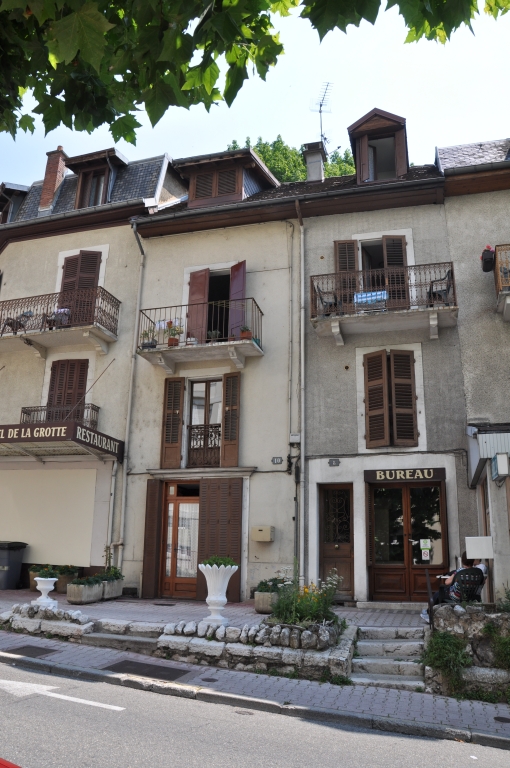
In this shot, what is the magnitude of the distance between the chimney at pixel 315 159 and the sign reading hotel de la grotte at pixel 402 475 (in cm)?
897

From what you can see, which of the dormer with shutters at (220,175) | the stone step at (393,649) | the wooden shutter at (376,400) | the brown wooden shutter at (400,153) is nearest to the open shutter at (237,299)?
the dormer with shutters at (220,175)

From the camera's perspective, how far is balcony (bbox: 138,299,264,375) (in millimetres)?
14906

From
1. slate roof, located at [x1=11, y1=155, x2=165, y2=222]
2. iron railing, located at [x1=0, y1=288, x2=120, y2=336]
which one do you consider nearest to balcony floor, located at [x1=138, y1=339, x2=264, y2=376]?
iron railing, located at [x1=0, y1=288, x2=120, y2=336]

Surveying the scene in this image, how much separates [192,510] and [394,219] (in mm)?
8531

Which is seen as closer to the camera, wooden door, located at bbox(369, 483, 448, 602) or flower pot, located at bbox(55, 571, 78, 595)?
wooden door, located at bbox(369, 483, 448, 602)

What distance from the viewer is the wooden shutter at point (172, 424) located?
15.2 metres

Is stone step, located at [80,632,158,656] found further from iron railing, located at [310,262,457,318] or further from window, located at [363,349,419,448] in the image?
iron railing, located at [310,262,457,318]

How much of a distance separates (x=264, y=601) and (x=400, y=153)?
1136cm

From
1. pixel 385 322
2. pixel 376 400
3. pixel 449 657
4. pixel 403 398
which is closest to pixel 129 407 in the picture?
pixel 376 400

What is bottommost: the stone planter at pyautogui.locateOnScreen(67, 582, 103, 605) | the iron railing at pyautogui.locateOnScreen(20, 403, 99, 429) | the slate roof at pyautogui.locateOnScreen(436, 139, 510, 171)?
the stone planter at pyautogui.locateOnScreen(67, 582, 103, 605)

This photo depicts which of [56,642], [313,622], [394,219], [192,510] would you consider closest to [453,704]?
[313,622]

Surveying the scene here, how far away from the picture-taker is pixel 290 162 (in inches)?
1055

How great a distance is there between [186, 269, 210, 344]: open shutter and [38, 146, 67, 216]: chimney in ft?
19.7

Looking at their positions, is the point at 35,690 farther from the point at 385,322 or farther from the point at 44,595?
the point at 385,322
